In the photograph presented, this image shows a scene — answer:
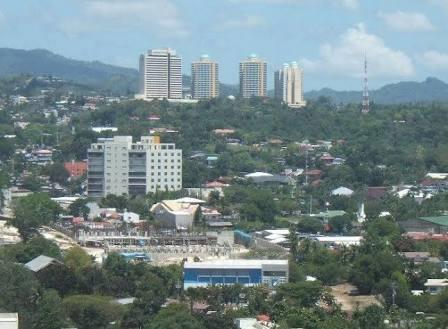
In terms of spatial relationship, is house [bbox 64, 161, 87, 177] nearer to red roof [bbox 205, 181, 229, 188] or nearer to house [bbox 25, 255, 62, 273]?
red roof [bbox 205, 181, 229, 188]

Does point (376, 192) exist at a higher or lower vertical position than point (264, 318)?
lower

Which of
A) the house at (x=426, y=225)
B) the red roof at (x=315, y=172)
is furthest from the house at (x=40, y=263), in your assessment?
the red roof at (x=315, y=172)

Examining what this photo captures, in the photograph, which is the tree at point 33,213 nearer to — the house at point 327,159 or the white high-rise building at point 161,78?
the house at point 327,159

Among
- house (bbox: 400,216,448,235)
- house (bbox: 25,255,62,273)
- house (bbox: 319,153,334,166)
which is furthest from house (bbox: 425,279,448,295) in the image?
house (bbox: 319,153,334,166)

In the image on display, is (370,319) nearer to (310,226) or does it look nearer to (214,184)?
(310,226)

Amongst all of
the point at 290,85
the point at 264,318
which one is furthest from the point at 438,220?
the point at 290,85

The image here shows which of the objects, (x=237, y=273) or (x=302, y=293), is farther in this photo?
(x=237, y=273)

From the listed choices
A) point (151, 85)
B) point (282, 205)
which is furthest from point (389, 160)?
point (151, 85)
